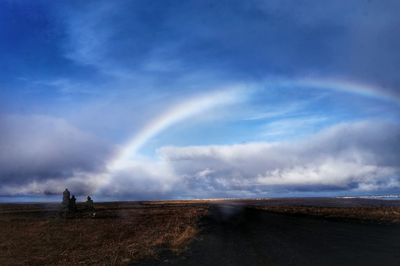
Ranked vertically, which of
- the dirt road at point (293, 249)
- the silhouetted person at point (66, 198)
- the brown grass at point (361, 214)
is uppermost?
the silhouetted person at point (66, 198)

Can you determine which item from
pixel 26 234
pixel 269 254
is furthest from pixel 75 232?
pixel 269 254

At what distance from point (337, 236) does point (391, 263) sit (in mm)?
12197

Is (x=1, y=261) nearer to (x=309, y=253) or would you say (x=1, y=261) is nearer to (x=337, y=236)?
(x=309, y=253)

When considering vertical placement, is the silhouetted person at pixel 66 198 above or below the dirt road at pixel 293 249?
above

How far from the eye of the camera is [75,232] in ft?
130

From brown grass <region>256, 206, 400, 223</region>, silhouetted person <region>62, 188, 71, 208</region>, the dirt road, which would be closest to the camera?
the dirt road

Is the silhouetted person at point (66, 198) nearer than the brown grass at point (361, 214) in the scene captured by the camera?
No

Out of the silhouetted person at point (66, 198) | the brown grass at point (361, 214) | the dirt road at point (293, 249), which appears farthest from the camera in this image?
the silhouetted person at point (66, 198)

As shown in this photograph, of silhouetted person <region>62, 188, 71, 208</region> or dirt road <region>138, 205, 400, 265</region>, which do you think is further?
silhouetted person <region>62, 188, 71, 208</region>

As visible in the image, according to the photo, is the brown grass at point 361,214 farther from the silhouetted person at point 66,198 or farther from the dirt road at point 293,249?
the silhouetted person at point 66,198

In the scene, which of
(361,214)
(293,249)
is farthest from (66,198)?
(293,249)

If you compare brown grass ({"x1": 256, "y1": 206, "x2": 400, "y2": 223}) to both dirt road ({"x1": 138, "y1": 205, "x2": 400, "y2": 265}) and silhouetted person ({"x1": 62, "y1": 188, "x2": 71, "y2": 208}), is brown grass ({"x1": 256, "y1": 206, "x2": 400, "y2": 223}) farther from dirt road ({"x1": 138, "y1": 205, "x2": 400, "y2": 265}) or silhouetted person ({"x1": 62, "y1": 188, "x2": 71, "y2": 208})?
silhouetted person ({"x1": 62, "y1": 188, "x2": 71, "y2": 208})

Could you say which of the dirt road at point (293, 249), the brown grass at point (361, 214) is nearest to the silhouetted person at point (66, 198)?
the dirt road at point (293, 249)

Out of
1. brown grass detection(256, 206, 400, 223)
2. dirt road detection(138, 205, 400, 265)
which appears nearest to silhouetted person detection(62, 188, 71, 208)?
dirt road detection(138, 205, 400, 265)
